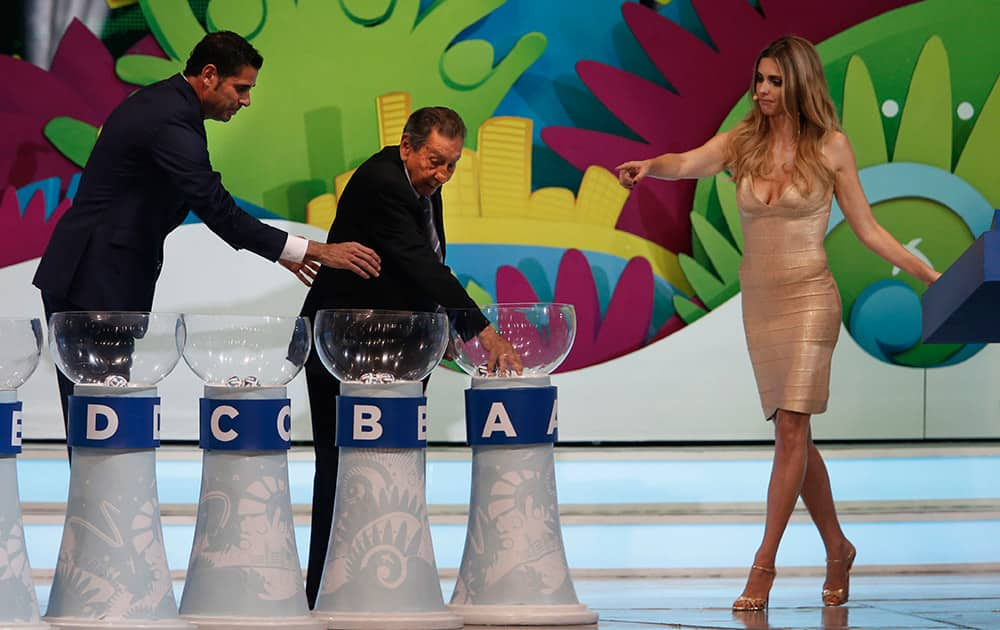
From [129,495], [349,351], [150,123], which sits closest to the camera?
[129,495]

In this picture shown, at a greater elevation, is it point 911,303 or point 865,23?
point 865,23

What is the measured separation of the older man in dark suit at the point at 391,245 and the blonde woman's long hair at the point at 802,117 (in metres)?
0.89

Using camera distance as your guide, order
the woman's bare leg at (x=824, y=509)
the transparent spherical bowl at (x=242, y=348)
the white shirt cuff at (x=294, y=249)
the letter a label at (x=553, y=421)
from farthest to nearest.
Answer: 1. the woman's bare leg at (x=824, y=509)
2. the white shirt cuff at (x=294, y=249)
3. the letter a label at (x=553, y=421)
4. the transparent spherical bowl at (x=242, y=348)

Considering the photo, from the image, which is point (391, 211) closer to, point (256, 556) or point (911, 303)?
point (256, 556)

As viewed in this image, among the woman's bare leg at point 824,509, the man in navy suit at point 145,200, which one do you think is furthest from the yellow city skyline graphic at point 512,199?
the man in navy suit at point 145,200

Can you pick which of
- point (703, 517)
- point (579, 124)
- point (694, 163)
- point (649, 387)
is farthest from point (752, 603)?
point (579, 124)

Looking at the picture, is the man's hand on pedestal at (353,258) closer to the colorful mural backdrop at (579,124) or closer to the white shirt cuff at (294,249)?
the white shirt cuff at (294,249)

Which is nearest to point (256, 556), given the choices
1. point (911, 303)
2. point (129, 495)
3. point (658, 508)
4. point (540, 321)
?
point (129, 495)

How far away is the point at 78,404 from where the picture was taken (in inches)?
101

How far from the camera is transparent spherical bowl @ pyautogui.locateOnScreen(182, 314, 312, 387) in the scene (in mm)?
2676

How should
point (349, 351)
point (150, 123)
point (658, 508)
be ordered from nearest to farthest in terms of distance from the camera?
point (349, 351) < point (150, 123) < point (658, 508)

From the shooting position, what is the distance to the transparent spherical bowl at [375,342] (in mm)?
2812

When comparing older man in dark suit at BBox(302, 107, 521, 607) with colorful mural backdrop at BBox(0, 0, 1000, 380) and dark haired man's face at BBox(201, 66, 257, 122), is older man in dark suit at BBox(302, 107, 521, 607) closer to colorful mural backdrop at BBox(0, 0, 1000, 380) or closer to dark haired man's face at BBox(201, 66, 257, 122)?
dark haired man's face at BBox(201, 66, 257, 122)

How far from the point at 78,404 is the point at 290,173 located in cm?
297
